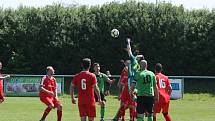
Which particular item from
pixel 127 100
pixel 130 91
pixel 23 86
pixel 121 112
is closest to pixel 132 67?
pixel 130 91

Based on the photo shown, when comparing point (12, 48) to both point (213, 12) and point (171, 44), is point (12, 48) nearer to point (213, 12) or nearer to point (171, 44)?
point (171, 44)

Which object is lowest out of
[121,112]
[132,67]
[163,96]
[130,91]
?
[121,112]

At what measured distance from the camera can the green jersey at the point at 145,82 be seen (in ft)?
59.9

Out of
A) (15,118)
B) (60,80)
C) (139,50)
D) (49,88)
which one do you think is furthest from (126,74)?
(139,50)

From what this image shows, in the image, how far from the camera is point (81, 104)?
1705cm

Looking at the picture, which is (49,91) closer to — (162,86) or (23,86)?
(162,86)

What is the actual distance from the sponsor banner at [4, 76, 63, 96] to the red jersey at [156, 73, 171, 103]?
24.7m

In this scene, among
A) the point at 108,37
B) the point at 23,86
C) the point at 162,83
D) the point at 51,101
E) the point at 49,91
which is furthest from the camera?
the point at 108,37

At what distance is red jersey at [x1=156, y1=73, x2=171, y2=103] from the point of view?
20083 mm

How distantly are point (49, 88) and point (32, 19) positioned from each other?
36.4m

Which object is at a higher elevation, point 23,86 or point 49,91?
point 49,91

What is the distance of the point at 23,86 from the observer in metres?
44.5

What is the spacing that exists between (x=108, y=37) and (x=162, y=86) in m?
34.6

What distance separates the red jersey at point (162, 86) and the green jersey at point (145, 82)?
1679 mm
